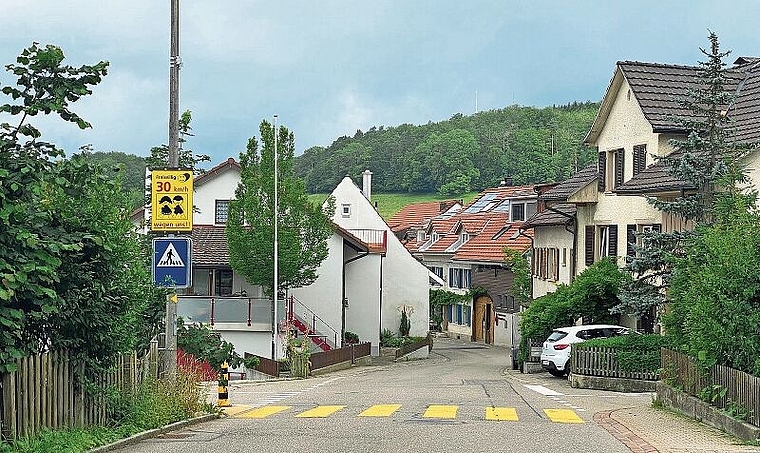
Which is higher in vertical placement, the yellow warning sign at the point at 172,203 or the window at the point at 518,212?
the window at the point at 518,212

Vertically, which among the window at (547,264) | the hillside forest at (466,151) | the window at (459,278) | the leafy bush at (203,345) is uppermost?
the hillside forest at (466,151)

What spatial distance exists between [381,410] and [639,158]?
18.7m

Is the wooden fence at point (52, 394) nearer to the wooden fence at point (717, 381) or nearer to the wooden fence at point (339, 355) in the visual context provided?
the wooden fence at point (717, 381)

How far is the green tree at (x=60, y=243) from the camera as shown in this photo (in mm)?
12508

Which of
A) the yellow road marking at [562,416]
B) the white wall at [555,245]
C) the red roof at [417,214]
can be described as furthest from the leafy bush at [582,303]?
the red roof at [417,214]

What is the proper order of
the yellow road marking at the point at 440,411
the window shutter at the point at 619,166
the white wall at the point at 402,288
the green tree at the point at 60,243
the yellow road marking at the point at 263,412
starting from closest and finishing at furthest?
the green tree at the point at 60,243, the yellow road marking at the point at 440,411, the yellow road marking at the point at 263,412, the window shutter at the point at 619,166, the white wall at the point at 402,288

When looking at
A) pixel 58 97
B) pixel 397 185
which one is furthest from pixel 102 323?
pixel 397 185

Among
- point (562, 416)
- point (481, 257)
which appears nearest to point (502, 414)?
point (562, 416)

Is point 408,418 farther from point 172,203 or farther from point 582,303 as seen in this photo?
point 582,303

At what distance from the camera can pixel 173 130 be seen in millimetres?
19047

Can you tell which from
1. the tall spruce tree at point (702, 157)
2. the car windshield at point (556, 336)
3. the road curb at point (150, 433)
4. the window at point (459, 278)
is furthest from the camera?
the window at point (459, 278)

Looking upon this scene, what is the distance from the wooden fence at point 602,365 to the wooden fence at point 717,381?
8900mm

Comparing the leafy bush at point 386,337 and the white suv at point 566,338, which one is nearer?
the white suv at point 566,338

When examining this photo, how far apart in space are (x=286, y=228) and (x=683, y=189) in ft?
74.9
